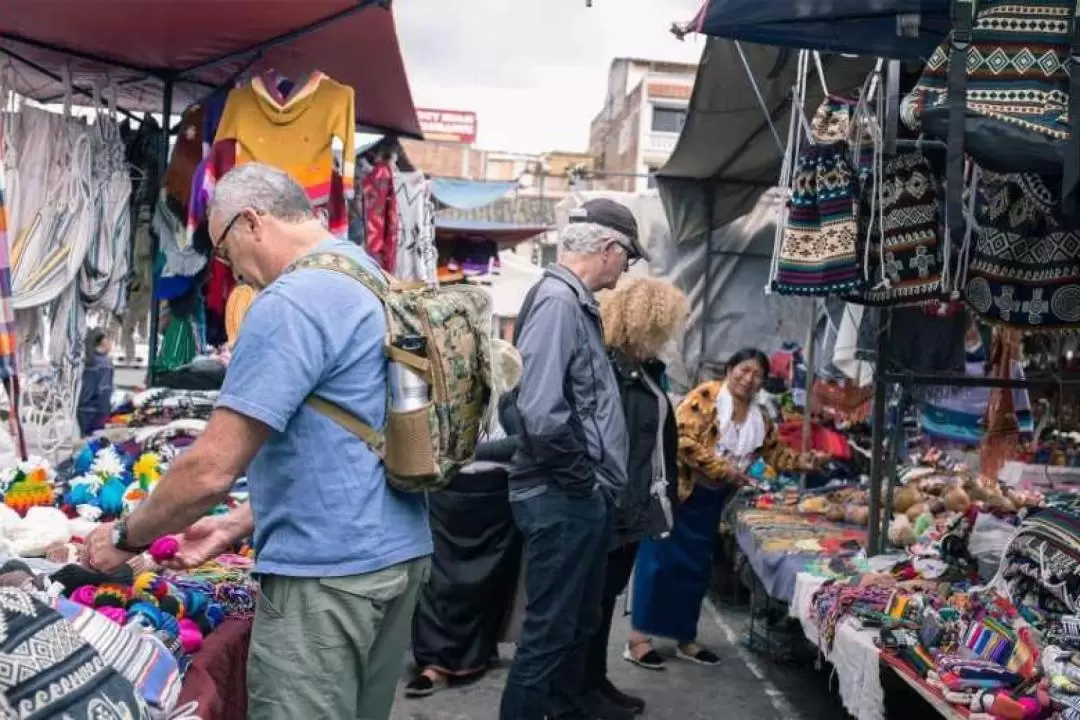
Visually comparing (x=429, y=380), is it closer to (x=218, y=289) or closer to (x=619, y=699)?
(x=218, y=289)

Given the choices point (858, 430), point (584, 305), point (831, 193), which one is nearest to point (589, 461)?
point (584, 305)

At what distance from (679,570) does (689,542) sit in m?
0.15

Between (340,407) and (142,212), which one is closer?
(340,407)

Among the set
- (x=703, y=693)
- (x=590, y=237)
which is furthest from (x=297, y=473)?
(x=703, y=693)

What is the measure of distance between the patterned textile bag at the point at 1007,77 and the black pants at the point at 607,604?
2.32m

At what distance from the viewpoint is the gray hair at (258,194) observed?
2.12 meters

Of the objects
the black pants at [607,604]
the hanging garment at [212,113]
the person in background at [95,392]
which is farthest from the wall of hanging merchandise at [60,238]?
the person in background at [95,392]

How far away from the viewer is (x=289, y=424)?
2047 mm

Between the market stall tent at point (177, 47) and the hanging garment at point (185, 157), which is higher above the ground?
the market stall tent at point (177, 47)

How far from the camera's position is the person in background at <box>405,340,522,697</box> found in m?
4.58

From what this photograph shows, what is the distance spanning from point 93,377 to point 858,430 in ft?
20.5

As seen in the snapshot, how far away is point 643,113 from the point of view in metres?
32.9

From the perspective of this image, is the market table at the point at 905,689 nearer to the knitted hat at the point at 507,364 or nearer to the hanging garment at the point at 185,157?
the knitted hat at the point at 507,364

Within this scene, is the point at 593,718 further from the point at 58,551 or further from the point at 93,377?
the point at 93,377
